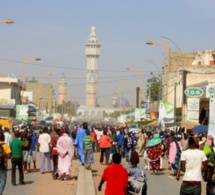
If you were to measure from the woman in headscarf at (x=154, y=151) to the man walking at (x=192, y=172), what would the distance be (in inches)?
438

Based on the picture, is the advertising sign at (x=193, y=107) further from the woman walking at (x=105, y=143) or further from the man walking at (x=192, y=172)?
the man walking at (x=192, y=172)

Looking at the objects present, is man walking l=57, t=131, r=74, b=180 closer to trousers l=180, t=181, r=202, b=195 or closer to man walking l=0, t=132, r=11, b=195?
man walking l=0, t=132, r=11, b=195

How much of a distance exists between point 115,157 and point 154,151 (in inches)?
496

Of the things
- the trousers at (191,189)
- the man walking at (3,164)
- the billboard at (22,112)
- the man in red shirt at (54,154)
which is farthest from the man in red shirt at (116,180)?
the billboard at (22,112)

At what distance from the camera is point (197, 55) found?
79.2m

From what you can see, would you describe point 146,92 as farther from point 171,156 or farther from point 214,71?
point 171,156

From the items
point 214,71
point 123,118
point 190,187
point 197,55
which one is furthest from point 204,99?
point 123,118

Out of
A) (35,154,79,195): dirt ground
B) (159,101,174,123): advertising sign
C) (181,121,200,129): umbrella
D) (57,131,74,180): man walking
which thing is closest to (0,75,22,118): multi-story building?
(159,101,174,123): advertising sign

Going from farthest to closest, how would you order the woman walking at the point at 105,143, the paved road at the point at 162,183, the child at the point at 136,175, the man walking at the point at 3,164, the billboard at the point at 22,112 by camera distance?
the billboard at the point at 22,112 → the woman walking at the point at 105,143 → the paved road at the point at 162,183 → the man walking at the point at 3,164 → the child at the point at 136,175

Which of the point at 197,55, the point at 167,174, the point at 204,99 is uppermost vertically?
the point at 197,55

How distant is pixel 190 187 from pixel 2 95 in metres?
79.7

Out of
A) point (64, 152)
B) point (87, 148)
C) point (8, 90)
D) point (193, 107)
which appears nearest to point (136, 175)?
point (64, 152)

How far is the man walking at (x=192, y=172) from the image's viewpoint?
11.3 meters

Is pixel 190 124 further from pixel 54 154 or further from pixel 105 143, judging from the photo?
pixel 54 154
